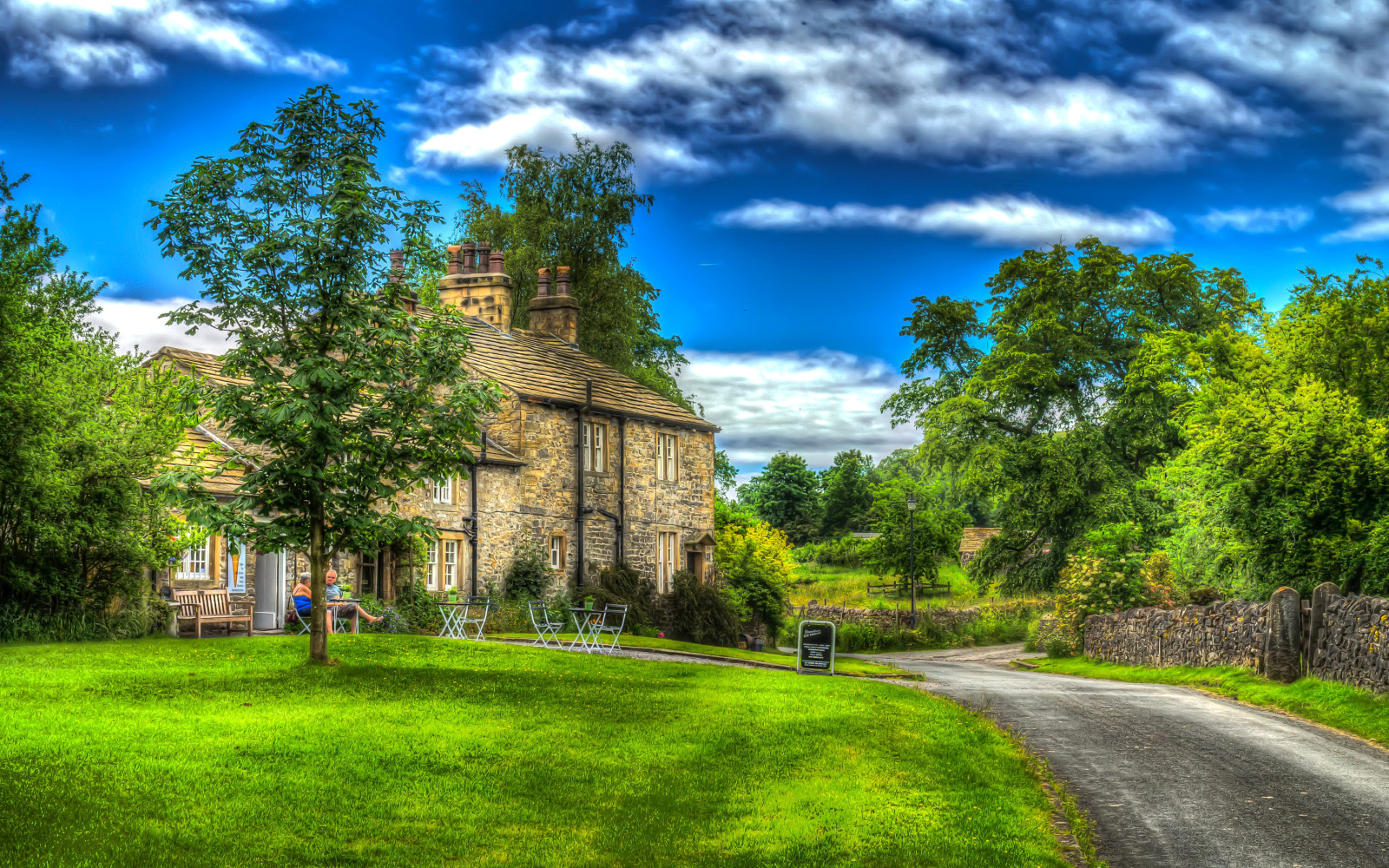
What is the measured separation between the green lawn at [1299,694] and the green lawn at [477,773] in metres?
5.12

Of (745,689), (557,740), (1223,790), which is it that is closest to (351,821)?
(557,740)

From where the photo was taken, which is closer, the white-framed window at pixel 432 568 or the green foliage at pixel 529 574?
the white-framed window at pixel 432 568

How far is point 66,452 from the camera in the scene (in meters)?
21.3

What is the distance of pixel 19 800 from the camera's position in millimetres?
8281

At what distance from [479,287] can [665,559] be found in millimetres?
11009

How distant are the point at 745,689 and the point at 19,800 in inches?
419

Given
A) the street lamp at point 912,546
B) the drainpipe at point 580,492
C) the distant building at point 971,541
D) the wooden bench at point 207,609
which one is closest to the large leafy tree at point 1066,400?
the street lamp at point 912,546

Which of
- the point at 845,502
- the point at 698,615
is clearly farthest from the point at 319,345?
the point at 845,502

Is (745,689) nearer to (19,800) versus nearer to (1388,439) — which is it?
(19,800)

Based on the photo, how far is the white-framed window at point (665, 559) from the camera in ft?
126

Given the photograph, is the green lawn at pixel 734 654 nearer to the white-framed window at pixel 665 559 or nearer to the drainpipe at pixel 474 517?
the drainpipe at pixel 474 517

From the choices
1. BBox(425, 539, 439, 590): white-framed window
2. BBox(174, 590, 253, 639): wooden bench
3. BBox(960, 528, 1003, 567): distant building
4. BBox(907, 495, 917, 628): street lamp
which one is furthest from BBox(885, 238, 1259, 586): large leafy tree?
BBox(960, 528, 1003, 567): distant building

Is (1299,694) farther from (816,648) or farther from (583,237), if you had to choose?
(583,237)

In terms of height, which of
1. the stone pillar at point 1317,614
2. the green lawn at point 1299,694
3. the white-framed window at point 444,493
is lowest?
the green lawn at point 1299,694
